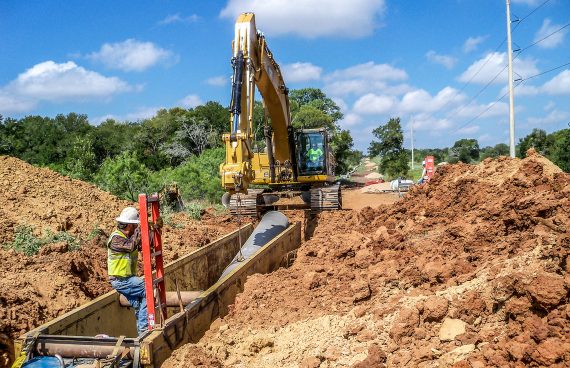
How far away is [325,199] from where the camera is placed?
13828 mm

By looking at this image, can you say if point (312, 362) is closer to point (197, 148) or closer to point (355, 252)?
point (355, 252)

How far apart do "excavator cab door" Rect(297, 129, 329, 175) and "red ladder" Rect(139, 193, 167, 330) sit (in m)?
9.99

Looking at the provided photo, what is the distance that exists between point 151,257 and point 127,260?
2.97ft

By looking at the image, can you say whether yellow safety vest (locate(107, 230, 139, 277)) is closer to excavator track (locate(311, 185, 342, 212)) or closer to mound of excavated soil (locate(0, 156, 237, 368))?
mound of excavated soil (locate(0, 156, 237, 368))

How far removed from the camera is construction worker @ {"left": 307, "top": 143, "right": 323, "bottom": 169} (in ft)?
49.5

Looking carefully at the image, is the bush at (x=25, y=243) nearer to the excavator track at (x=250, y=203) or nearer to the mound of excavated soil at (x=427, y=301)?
the mound of excavated soil at (x=427, y=301)

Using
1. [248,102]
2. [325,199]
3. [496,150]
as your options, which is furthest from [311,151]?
[496,150]

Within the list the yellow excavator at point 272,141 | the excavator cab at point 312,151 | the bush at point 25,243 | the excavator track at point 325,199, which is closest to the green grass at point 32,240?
the bush at point 25,243

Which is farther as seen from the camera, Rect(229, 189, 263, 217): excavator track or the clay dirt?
Rect(229, 189, 263, 217): excavator track

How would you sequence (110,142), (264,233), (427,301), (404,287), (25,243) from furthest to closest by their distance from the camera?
(110,142), (264,233), (25,243), (404,287), (427,301)

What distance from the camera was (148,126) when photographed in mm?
53844

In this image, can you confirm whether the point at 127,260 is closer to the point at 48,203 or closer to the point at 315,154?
the point at 48,203

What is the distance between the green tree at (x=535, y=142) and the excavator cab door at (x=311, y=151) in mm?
32626

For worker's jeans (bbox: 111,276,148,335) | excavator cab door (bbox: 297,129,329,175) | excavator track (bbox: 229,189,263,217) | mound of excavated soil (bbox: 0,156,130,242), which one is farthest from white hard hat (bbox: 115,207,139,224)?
excavator cab door (bbox: 297,129,329,175)
